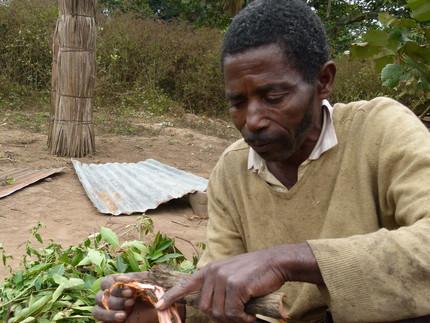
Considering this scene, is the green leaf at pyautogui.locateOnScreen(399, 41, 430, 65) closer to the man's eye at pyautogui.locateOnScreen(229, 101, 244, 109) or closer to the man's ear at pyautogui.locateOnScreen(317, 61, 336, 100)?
the man's ear at pyautogui.locateOnScreen(317, 61, 336, 100)

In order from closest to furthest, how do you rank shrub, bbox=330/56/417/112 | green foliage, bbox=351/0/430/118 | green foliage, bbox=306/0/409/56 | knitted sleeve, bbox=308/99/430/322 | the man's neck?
knitted sleeve, bbox=308/99/430/322 → the man's neck → green foliage, bbox=351/0/430/118 → shrub, bbox=330/56/417/112 → green foliage, bbox=306/0/409/56

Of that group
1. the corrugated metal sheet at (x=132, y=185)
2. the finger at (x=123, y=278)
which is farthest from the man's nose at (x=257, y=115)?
the corrugated metal sheet at (x=132, y=185)

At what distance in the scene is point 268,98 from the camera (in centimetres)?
154

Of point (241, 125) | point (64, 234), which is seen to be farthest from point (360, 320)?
point (64, 234)

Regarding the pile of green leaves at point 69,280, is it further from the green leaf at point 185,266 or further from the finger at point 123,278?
the finger at point 123,278

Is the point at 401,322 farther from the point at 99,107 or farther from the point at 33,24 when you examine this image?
the point at 33,24

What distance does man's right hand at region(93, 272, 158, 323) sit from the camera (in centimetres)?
172

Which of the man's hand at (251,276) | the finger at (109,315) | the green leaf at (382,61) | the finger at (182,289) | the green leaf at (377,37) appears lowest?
the finger at (109,315)

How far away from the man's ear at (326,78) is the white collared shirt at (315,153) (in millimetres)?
81

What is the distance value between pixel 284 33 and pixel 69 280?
158cm

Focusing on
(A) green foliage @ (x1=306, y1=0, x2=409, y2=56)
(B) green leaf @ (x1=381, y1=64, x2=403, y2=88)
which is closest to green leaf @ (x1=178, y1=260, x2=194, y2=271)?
(B) green leaf @ (x1=381, y1=64, x2=403, y2=88)

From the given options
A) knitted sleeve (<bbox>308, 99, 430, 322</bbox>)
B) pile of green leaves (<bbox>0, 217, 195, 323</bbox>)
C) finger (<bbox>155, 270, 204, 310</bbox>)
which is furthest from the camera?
pile of green leaves (<bbox>0, 217, 195, 323</bbox>)

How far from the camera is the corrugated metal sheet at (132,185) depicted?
4539 millimetres

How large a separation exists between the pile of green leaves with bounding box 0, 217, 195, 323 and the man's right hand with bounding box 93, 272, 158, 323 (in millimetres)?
464
